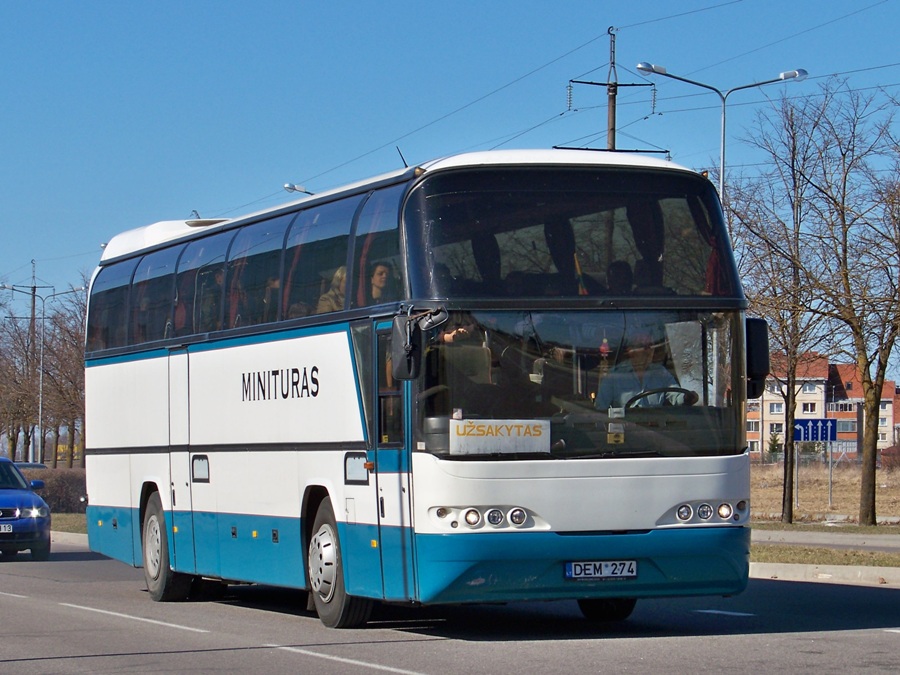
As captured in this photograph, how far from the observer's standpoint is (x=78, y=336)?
56281mm

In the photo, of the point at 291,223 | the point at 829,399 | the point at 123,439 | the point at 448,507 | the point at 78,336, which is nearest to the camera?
the point at 448,507

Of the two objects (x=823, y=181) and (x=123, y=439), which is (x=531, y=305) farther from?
(x=823, y=181)

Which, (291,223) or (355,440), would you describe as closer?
(355,440)

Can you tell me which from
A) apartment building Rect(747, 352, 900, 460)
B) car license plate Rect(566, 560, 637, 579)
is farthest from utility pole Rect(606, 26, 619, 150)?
apartment building Rect(747, 352, 900, 460)

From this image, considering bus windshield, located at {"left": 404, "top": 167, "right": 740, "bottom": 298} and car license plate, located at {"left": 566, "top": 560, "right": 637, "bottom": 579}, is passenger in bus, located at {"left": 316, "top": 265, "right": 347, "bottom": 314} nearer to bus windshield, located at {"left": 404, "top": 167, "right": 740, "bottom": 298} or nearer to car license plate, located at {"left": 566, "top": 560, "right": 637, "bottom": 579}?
bus windshield, located at {"left": 404, "top": 167, "right": 740, "bottom": 298}

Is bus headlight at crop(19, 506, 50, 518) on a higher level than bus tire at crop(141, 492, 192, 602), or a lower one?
lower

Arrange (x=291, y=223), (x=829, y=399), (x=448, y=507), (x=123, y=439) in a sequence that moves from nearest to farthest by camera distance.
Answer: (x=448, y=507) → (x=291, y=223) → (x=123, y=439) → (x=829, y=399)

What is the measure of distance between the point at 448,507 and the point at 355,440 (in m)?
1.55

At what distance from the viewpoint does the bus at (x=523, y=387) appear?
36.9ft

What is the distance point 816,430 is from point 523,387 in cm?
2561

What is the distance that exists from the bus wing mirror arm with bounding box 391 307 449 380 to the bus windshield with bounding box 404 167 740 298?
0.22 meters

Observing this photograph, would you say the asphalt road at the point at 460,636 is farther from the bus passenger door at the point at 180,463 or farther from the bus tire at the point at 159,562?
the bus passenger door at the point at 180,463

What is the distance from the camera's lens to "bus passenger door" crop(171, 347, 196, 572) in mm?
16031

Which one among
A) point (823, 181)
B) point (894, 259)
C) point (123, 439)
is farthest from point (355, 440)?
point (823, 181)
